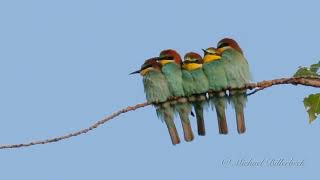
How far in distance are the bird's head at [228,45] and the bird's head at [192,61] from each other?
0.19 metres

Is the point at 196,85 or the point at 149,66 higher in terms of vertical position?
the point at 149,66

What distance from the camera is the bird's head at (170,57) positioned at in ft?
23.5

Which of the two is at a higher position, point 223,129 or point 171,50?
point 171,50

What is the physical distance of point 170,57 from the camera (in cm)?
719

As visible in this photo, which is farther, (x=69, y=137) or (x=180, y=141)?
(x=180, y=141)

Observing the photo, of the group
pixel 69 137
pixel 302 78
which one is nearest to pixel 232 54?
pixel 302 78

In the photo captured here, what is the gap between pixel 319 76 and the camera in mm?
6609

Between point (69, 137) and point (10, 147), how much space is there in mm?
411

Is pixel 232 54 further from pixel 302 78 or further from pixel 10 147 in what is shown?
pixel 10 147

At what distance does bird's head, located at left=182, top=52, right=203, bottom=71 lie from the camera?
7.06 metres

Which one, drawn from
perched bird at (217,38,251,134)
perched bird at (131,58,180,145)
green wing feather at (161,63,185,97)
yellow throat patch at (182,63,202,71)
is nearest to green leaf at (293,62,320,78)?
perched bird at (217,38,251,134)

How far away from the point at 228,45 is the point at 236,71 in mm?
299

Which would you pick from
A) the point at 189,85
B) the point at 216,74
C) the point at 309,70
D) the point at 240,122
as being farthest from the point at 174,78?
the point at 309,70

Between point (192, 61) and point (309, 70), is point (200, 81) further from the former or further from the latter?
point (309, 70)
